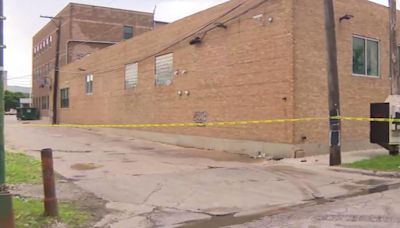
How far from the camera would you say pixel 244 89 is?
64.2ft

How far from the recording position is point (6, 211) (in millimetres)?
6766

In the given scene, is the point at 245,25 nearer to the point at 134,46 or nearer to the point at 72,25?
the point at 134,46

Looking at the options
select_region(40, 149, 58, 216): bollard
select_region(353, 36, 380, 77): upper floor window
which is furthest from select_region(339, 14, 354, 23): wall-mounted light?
select_region(40, 149, 58, 216): bollard

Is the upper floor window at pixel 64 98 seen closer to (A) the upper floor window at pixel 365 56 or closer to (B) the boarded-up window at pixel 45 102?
(B) the boarded-up window at pixel 45 102

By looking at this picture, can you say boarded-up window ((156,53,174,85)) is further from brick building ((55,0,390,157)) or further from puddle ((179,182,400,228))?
puddle ((179,182,400,228))

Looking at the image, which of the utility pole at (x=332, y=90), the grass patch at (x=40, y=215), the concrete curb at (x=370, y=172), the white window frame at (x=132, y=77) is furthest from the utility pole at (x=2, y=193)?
the white window frame at (x=132, y=77)

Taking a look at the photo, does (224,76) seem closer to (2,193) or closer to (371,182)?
(371,182)

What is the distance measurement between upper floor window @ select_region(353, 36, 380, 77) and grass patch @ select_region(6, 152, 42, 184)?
12149 millimetres

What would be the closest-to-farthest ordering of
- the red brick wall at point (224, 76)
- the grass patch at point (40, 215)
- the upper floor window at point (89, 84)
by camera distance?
the grass patch at point (40, 215), the red brick wall at point (224, 76), the upper floor window at point (89, 84)

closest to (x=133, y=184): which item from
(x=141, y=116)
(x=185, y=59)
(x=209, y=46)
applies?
(x=209, y=46)

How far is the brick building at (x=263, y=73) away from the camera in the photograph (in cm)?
1772

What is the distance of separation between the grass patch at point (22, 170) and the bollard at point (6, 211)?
5190 millimetres

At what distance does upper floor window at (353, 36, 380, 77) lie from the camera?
20234 mm

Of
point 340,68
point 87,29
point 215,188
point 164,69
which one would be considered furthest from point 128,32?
point 215,188
